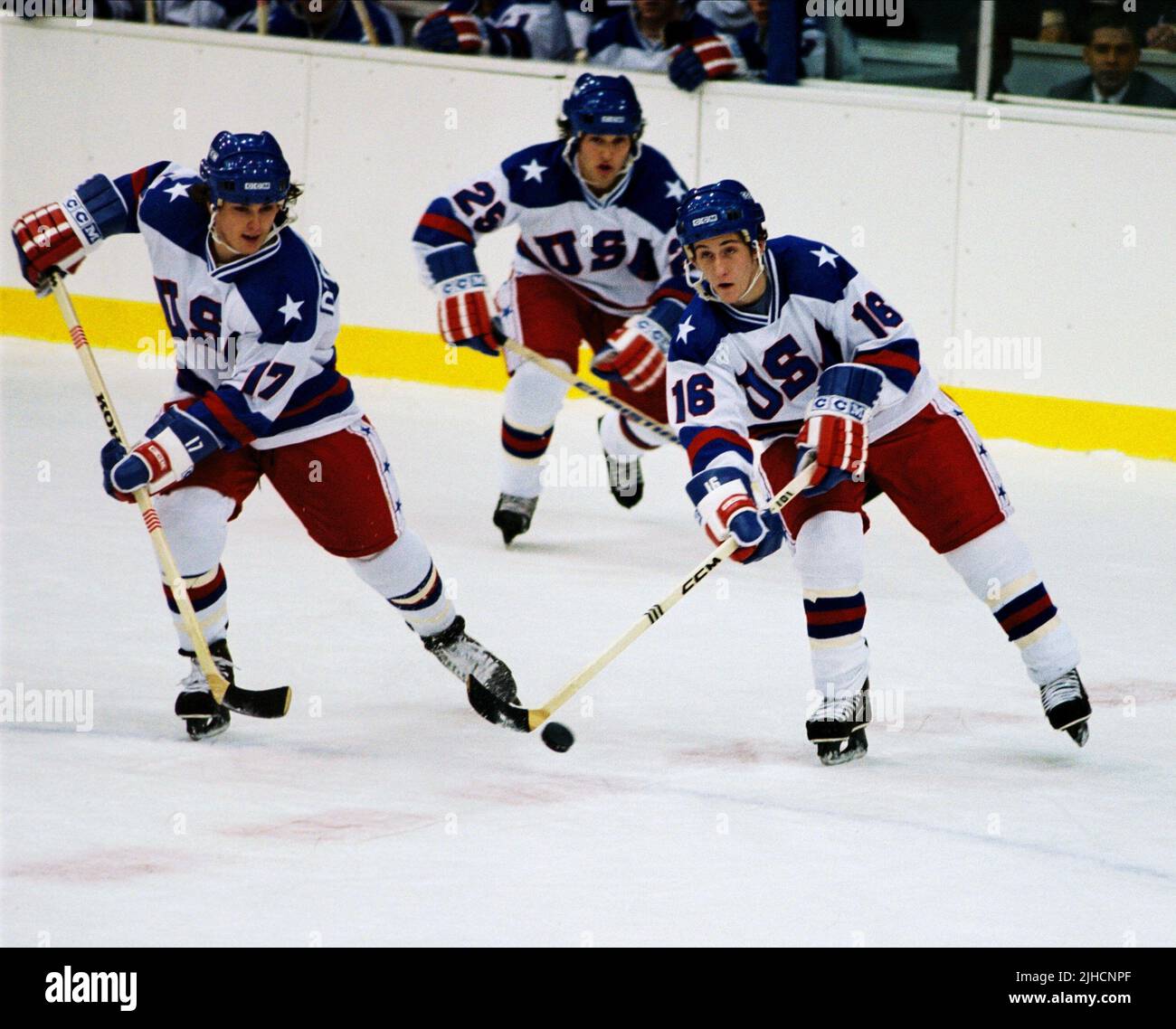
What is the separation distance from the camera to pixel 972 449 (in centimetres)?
363

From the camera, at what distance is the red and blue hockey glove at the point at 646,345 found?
4910 mm

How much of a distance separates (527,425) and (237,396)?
1820 mm

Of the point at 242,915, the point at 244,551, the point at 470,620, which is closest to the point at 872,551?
the point at 470,620

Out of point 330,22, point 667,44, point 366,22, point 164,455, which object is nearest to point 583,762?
point 164,455

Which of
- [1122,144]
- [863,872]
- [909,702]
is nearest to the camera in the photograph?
[863,872]

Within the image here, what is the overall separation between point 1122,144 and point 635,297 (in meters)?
1.74

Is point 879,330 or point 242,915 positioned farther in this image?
point 879,330

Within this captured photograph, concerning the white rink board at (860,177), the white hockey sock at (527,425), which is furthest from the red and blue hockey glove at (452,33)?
the white hockey sock at (527,425)

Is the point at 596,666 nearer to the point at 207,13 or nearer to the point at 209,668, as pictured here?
the point at 209,668

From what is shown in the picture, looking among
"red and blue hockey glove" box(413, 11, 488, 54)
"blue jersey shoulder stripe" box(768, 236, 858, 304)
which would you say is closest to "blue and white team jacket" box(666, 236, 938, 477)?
"blue jersey shoulder stripe" box(768, 236, 858, 304)

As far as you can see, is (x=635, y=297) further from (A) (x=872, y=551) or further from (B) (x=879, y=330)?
(B) (x=879, y=330)

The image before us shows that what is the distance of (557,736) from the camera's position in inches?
137

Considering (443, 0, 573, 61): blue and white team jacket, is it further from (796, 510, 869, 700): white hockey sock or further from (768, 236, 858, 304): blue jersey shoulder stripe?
(796, 510, 869, 700): white hockey sock

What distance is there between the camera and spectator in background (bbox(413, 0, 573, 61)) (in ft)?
23.0
